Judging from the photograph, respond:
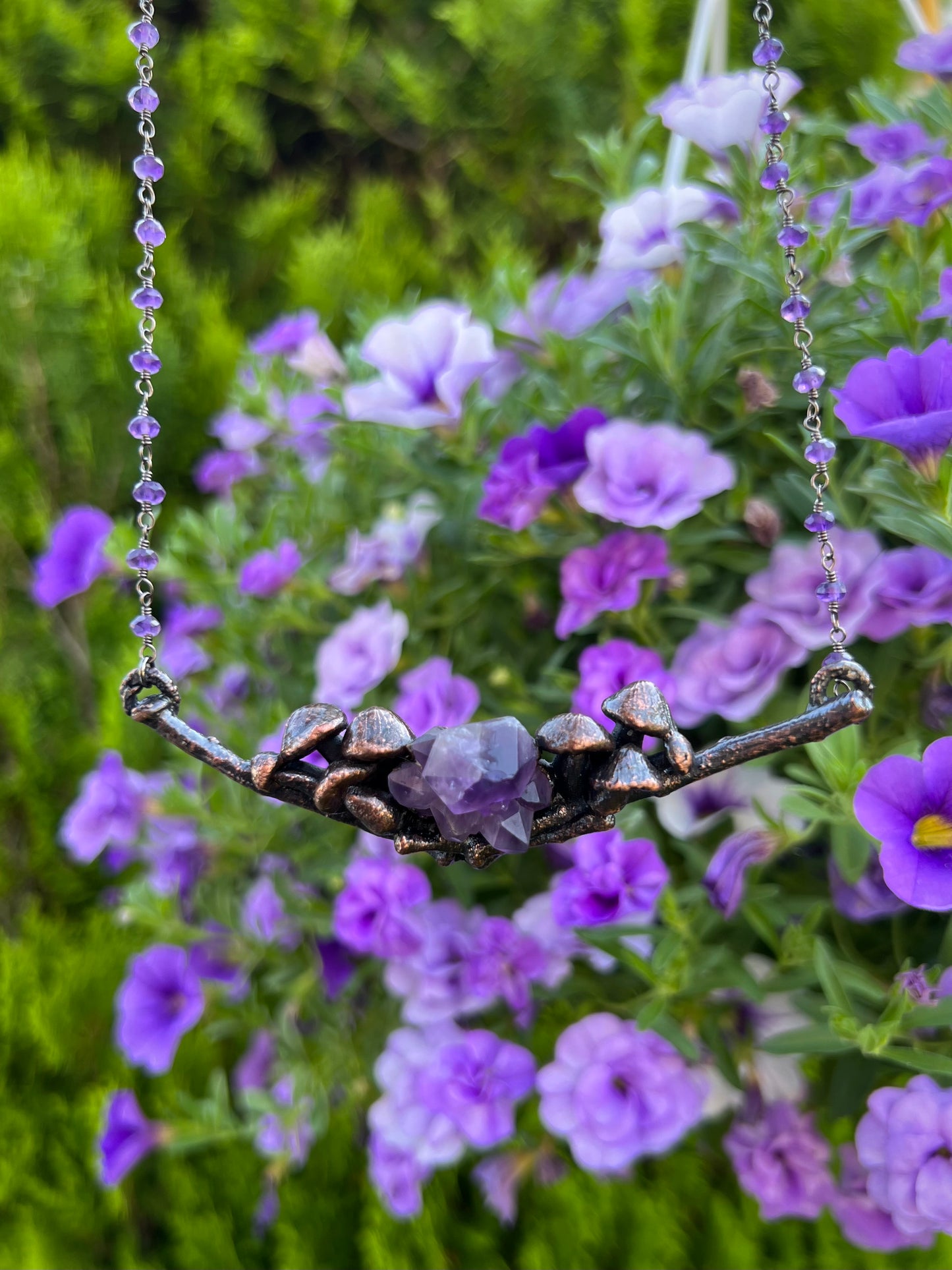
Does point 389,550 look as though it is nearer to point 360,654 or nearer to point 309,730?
point 360,654

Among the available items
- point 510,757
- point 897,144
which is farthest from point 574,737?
point 897,144

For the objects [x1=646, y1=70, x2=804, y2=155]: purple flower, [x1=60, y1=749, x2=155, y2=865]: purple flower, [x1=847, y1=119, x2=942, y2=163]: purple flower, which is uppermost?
[x1=646, y1=70, x2=804, y2=155]: purple flower

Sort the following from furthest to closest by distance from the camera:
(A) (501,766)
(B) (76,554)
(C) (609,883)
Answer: (B) (76,554) → (C) (609,883) → (A) (501,766)

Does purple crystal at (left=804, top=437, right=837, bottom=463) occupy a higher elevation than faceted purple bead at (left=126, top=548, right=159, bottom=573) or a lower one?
higher

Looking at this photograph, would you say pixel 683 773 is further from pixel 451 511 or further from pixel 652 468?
pixel 451 511

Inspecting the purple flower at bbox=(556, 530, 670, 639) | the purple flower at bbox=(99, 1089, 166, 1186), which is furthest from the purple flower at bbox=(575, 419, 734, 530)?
the purple flower at bbox=(99, 1089, 166, 1186)

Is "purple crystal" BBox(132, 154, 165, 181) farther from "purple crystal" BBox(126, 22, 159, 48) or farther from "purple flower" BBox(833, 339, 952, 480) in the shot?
"purple flower" BBox(833, 339, 952, 480)

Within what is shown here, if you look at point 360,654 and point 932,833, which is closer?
point 932,833
